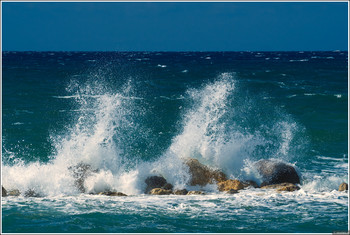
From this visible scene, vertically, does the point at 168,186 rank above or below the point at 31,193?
above

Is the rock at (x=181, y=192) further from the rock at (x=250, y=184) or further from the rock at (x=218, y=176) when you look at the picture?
the rock at (x=250, y=184)

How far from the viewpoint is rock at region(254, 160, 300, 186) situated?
37.9ft

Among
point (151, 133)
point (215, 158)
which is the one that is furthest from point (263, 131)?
point (215, 158)

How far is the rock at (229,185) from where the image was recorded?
10.6 meters

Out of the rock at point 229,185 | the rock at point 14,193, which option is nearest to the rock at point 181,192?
the rock at point 229,185

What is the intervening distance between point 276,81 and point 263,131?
56.0 feet

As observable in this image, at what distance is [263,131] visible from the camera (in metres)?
17.3

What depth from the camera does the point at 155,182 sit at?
11008 mm

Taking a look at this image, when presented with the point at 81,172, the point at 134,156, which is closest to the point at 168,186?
the point at 81,172

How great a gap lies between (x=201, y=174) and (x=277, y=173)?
1.90m

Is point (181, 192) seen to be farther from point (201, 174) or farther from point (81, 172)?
point (81, 172)

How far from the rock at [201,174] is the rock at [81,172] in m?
2.27

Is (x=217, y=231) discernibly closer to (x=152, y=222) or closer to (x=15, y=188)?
(x=152, y=222)

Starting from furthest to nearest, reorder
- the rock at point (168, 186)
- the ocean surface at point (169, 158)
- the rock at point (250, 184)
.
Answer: the rock at point (250, 184) < the rock at point (168, 186) < the ocean surface at point (169, 158)
